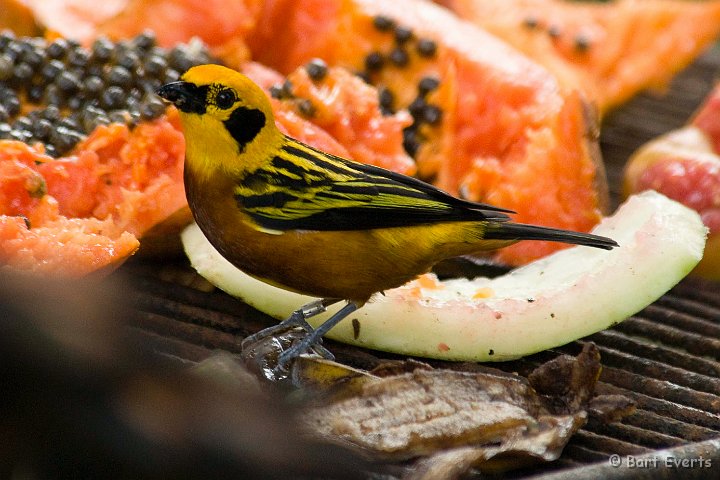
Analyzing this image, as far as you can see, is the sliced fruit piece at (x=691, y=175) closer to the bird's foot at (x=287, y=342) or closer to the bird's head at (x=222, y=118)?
the bird's foot at (x=287, y=342)

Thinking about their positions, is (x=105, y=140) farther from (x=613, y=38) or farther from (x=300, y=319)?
(x=613, y=38)

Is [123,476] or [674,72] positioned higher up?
[674,72]

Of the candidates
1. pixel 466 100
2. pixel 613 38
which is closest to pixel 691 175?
pixel 466 100

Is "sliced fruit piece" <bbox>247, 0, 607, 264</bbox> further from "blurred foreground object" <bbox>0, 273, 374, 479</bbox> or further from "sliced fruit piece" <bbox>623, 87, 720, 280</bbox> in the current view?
"blurred foreground object" <bbox>0, 273, 374, 479</bbox>

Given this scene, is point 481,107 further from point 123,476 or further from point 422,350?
point 123,476

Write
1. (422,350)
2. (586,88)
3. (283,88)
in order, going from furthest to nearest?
1. (586,88)
2. (283,88)
3. (422,350)

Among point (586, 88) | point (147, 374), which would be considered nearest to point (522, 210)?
point (586, 88)

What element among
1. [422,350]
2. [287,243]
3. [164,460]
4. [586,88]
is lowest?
[422,350]

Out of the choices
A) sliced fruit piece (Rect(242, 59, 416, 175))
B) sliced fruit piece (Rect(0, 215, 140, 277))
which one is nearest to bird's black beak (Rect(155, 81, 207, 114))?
sliced fruit piece (Rect(0, 215, 140, 277))
